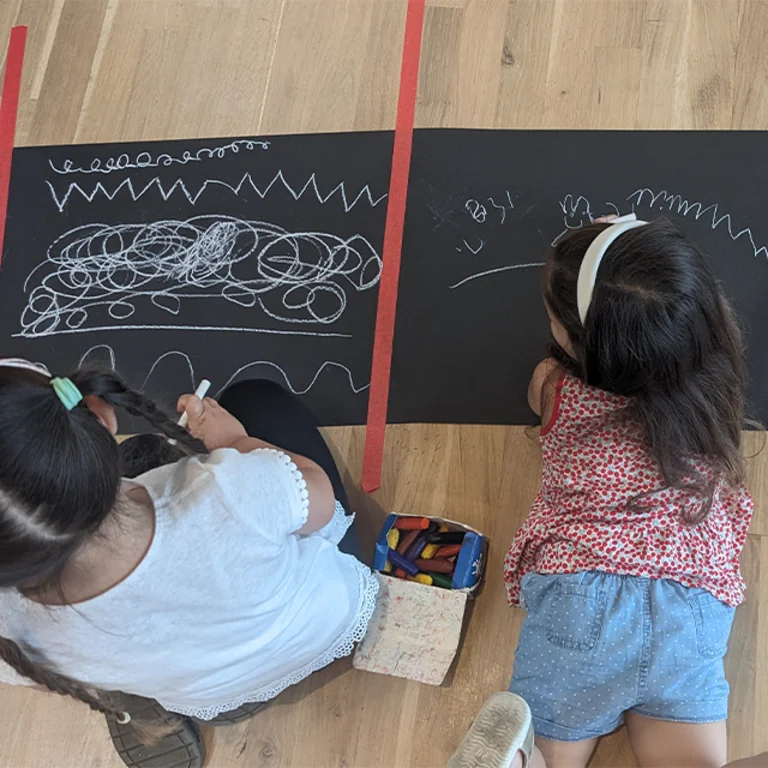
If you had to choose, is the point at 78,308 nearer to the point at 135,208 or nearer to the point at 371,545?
the point at 135,208

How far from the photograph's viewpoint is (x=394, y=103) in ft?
4.28

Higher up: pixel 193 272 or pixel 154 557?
pixel 193 272

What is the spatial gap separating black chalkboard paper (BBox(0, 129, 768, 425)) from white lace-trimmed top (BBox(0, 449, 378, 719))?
37cm

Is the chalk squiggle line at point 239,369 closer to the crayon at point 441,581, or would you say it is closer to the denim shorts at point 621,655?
the crayon at point 441,581

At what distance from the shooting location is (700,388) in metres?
0.86

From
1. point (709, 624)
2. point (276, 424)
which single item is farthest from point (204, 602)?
point (709, 624)

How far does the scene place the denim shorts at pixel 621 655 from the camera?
885 mm

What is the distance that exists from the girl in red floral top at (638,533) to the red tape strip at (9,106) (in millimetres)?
988

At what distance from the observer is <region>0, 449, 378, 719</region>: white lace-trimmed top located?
0.70m

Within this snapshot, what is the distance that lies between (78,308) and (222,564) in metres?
0.69

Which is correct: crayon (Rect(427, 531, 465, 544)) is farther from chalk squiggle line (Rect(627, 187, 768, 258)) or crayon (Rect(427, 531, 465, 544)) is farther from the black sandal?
chalk squiggle line (Rect(627, 187, 768, 258))

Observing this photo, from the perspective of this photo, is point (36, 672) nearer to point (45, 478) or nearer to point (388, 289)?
point (45, 478)

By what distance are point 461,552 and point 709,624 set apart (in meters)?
0.32

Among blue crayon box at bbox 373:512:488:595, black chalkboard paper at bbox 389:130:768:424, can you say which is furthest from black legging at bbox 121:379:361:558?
black chalkboard paper at bbox 389:130:768:424
